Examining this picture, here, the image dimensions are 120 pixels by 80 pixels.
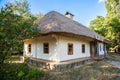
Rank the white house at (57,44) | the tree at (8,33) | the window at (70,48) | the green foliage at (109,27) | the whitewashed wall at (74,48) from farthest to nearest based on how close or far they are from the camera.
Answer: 1. the green foliage at (109,27)
2. the window at (70,48)
3. the whitewashed wall at (74,48)
4. the white house at (57,44)
5. the tree at (8,33)

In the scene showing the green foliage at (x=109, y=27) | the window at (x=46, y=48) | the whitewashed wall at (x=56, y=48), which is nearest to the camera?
the whitewashed wall at (x=56, y=48)

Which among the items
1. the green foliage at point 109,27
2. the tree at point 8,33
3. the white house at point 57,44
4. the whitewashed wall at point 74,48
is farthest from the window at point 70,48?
the green foliage at point 109,27

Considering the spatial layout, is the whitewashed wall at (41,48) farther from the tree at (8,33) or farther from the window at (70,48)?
the tree at (8,33)

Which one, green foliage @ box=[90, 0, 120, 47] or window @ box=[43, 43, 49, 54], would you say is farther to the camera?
green foliage @ box=[90, 0, 120, 47]

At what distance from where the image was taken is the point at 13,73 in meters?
8.33

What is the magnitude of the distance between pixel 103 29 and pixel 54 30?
77.8 feet

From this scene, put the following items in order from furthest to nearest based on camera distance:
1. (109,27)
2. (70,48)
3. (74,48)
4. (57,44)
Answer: (109,27), (74,48), (70,48), (57,44)

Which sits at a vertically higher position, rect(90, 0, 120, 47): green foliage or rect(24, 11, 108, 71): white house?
rect(90, 0, 120, 47): green foliage

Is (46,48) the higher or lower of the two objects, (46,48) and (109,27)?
the lower

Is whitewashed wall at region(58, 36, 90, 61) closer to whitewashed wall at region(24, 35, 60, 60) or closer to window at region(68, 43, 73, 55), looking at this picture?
window at region(68, 43, 73, 55)

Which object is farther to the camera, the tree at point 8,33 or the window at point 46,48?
Result: the window at point 46,48

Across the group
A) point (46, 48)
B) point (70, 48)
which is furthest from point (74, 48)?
point (46, 48)

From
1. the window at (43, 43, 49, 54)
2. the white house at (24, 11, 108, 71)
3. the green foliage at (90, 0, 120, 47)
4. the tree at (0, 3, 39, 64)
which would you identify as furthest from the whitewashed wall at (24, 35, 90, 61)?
the green foliage at (90, 0, 120, 47)

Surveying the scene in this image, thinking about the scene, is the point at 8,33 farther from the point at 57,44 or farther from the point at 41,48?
the point at 41,48
